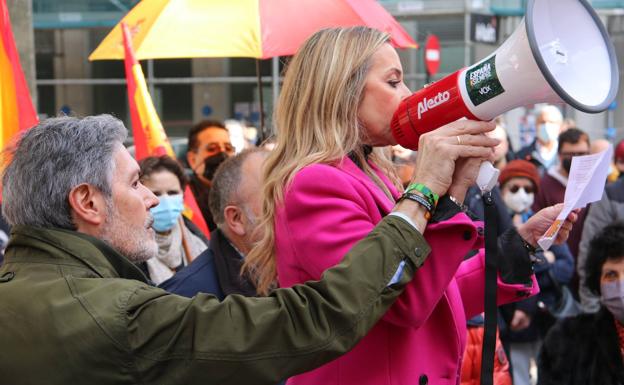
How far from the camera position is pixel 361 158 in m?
2.25

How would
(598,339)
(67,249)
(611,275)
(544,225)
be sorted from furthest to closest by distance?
(611,275) → (598,339) → (544,225) → (67,249)

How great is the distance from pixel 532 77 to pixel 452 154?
226 mm

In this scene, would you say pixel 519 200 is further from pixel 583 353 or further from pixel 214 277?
pixel 214 277

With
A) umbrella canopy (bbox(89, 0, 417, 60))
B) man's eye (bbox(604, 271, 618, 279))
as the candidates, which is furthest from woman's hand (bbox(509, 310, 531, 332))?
umbrella canopy (bbox(89, 0, 417, 60))

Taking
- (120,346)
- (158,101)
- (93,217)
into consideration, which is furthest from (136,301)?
(158,101)

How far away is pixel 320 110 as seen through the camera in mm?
2219

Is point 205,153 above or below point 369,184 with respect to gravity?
below

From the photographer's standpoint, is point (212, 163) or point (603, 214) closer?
point (212, 163)

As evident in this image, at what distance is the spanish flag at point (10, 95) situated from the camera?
395 cm

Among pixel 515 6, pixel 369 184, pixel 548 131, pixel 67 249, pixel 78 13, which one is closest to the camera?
pixel 67 249

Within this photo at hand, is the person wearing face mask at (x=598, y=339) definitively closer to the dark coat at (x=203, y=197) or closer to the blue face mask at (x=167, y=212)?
the blue face mask at (x=167, y=212)

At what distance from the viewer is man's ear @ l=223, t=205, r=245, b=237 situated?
11.5 ft

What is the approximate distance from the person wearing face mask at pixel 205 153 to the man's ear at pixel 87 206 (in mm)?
3783

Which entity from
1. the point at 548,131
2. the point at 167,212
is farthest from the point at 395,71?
the point at 548,131
